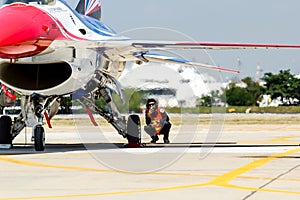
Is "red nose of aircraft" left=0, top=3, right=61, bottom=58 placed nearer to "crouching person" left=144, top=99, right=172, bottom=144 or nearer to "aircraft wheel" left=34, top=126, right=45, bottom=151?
"aircraft wheel" left=34, top=126, right=45, bottom=151

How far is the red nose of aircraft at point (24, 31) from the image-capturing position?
1805 centimetres

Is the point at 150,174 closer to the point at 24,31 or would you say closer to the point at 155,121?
the point at 24,31

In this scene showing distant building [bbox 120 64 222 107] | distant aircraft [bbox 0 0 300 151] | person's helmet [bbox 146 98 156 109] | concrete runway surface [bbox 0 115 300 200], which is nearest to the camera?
concrete runway surface [bbox 0 115 300 200]

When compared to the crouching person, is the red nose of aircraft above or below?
above

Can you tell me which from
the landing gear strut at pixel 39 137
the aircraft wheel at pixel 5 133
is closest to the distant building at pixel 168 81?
the aircraft wheel at pixel 5 133

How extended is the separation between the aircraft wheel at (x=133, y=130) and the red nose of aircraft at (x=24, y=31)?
508 centimetres

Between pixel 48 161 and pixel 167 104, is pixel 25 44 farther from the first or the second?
pixel 167 104

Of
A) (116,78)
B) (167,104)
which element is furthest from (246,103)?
(116,78)

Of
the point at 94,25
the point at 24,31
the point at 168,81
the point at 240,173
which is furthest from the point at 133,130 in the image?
the point at 240,173

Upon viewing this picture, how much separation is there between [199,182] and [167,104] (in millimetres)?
21640

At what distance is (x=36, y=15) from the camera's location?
1914 centimetres

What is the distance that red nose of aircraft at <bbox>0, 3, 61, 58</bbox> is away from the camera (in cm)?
1805

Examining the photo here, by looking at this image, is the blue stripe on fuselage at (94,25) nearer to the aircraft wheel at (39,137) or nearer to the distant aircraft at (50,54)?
the distant aircraft at (50,54)

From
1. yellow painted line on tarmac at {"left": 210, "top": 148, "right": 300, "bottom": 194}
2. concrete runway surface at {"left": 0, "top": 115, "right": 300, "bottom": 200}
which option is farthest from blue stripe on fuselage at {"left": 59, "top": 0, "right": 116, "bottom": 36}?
yellow painted line on tarmac at {"left": 210, "top": 148, "right": 300, "bottom": 194}
